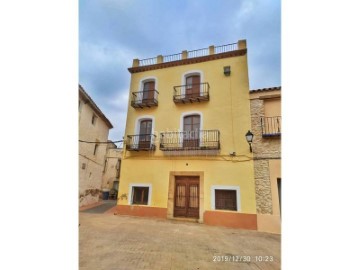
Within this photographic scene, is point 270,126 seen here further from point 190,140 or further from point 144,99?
point 144,99

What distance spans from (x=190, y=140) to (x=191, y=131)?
14.1 inches

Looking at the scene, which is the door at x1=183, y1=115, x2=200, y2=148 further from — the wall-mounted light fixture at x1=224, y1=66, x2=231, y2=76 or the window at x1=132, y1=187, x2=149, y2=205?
the window at x1=132, y1=187, x2=149, y2=205

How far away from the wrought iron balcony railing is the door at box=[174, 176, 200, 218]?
1.20 meters

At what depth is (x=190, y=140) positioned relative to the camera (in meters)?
7.00

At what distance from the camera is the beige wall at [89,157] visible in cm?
862

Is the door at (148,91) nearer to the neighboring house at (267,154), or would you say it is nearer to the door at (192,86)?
the door at (192,86)

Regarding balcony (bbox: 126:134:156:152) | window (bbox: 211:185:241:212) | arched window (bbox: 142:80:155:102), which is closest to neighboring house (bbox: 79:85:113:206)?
balcony (bbox: 126:134:156:152)

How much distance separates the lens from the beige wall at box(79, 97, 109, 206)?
8617 millimetres

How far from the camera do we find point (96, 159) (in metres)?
10.4

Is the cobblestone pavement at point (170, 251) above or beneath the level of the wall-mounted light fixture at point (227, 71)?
beneath

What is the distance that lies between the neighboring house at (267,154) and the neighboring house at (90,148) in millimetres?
6823

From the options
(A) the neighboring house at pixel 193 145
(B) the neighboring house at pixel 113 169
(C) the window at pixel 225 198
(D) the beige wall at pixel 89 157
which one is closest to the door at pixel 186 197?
(A) the neighboring house at pixel 193 145

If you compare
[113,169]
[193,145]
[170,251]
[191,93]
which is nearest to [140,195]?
[193,145]

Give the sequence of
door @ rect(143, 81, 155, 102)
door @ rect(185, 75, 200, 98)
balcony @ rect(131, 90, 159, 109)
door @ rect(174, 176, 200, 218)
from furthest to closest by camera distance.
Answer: door @ rect(143, 81, 155, 102), balcony @ rect(131, 90, 159, 109), door @ rect(185, 75, 200, 98), door @ rect(174, 176, 200, 218)
